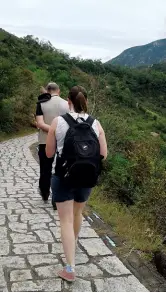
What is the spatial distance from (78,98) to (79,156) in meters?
0.55

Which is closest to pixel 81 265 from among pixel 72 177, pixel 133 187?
pixel 72 177

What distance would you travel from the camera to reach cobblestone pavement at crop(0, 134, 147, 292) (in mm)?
3459

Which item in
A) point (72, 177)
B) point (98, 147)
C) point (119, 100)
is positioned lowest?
point (119, 100)

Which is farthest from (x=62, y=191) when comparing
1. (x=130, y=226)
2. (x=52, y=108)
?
(x=52, y=108)

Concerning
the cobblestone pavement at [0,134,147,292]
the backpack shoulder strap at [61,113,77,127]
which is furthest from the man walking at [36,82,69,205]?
the backpack shoulder strap at [61,113,77,127]

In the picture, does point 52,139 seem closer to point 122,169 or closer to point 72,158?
point 72,158

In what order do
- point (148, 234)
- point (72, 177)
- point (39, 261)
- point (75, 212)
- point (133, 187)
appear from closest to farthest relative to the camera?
point (72, 177), point (75, 212), point (39, 261), point (148, 234), point (133, 187)

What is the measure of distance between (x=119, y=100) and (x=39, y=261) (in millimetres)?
47565

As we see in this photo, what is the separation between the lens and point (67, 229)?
342 centimetres

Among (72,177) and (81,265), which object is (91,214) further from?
(72,177)

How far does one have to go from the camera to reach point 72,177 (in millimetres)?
3221

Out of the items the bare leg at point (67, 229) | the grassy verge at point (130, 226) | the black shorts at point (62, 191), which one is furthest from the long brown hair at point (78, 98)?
the grassy verge at point (130, 226)

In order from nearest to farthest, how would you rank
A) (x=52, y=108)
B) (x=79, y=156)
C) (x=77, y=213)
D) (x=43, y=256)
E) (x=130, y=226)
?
(x=79, y=156) → (x=77, y=213) → (x=43, y=256) → (x=130, y=226) → (x=52, y=108)

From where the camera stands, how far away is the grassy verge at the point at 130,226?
176 inches
